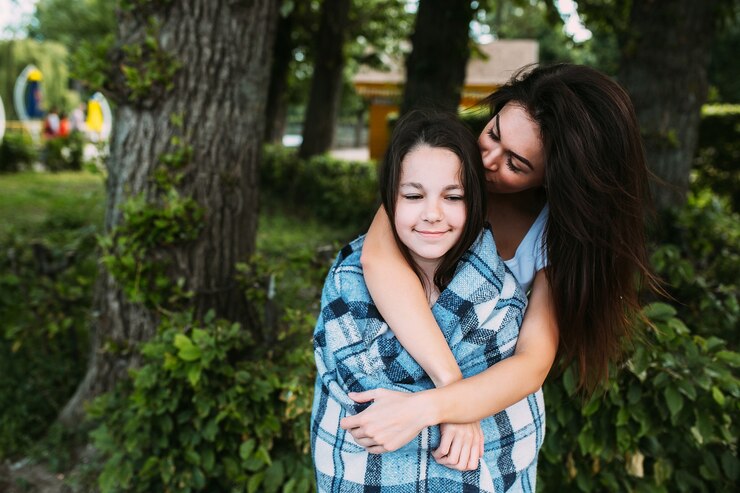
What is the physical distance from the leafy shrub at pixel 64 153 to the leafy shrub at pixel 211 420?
1329 centimetres

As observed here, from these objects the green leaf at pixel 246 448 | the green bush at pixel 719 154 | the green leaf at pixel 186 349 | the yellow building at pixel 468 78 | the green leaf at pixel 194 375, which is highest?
the yellow building at pixel 468 78

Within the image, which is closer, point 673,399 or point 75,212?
point 673,399

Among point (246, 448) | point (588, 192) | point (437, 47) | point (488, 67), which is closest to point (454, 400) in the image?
point (588, 192)

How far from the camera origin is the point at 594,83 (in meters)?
1.54

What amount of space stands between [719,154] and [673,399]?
25.3 ft

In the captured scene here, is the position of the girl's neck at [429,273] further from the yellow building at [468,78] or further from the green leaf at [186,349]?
the yellow building at [468,78]

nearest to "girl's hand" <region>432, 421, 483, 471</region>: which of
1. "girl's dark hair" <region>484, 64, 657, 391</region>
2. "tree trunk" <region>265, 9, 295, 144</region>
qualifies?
"girl's dark hair" <region>484, 64, 657, 391</region>

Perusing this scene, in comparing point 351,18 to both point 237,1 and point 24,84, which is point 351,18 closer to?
point 237,1

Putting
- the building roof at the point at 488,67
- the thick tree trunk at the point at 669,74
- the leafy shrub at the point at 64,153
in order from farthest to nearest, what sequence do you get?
the building roof at the point at 488,67 < the leafy shrub at the point at 64,153 < the thick tree trunk at the point at 669,74

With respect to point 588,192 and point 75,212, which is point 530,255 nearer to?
point 588,192

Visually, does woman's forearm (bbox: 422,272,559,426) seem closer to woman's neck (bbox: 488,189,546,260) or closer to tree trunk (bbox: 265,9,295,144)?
woman's neck (bbox: 488,189,546,260)

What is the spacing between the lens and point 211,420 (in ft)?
8.12

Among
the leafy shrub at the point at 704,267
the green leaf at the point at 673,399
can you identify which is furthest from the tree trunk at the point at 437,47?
the green leaf at the point at 673,399

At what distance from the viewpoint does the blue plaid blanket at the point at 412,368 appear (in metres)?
1.47
